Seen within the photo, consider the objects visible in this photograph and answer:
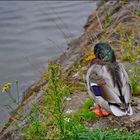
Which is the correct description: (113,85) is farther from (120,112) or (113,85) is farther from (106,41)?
(106,41)

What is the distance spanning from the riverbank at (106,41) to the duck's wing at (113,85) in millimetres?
325

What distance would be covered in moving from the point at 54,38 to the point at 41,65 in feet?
4.20

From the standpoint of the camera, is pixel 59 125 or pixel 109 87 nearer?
pixel 59 125

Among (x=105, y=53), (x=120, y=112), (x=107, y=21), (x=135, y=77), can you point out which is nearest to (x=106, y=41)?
(x=107, y=21)

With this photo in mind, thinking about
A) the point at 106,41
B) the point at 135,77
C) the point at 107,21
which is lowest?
the point at 135,77

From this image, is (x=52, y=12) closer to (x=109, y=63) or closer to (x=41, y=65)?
(x=41, y=65)

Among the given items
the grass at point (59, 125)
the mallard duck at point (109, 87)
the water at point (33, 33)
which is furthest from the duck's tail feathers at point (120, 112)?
the water at point (33, 33)

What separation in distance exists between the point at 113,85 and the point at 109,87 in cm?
4

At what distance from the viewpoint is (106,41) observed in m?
8.39

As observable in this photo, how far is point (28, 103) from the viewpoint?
729 cm

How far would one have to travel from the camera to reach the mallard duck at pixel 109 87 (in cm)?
558

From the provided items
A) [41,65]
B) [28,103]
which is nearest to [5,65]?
[41,65]

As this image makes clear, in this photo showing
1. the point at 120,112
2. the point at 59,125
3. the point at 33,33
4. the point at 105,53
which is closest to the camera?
the point at 59,125

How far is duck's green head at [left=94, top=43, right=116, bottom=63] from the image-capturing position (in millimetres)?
6277
